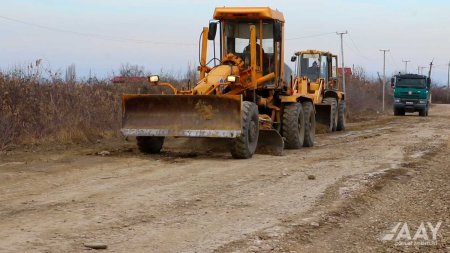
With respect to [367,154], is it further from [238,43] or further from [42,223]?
[42,223]

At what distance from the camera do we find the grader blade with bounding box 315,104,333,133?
22141 mm

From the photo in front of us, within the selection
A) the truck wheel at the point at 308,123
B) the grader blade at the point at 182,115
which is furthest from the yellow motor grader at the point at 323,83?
the grader blade at the point at 182,115

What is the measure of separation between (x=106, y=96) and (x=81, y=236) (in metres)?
13.9

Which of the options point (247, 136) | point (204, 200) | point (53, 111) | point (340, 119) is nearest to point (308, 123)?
point (247, 136)

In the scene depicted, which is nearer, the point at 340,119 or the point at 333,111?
the point at 333,111

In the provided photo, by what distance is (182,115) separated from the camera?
12156 mm

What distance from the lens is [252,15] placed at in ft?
45.1

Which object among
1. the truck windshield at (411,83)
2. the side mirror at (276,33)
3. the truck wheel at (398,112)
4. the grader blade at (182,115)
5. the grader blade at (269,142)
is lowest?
the truck wheel at (398,112)

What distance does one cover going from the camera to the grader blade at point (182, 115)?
11.8 meters

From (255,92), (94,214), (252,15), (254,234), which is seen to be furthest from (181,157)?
(254,234)

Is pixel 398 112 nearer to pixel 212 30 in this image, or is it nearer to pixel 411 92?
pixel 411 92

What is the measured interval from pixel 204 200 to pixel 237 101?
14.0 feet

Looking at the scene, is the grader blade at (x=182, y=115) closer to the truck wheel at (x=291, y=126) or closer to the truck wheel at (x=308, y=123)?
the truck wheel at (x=291, y=126)

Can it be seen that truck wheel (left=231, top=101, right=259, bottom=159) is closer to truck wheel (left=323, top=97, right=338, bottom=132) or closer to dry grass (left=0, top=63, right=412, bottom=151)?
dry grass (left=0, top=63, right=412, bottom=151)
